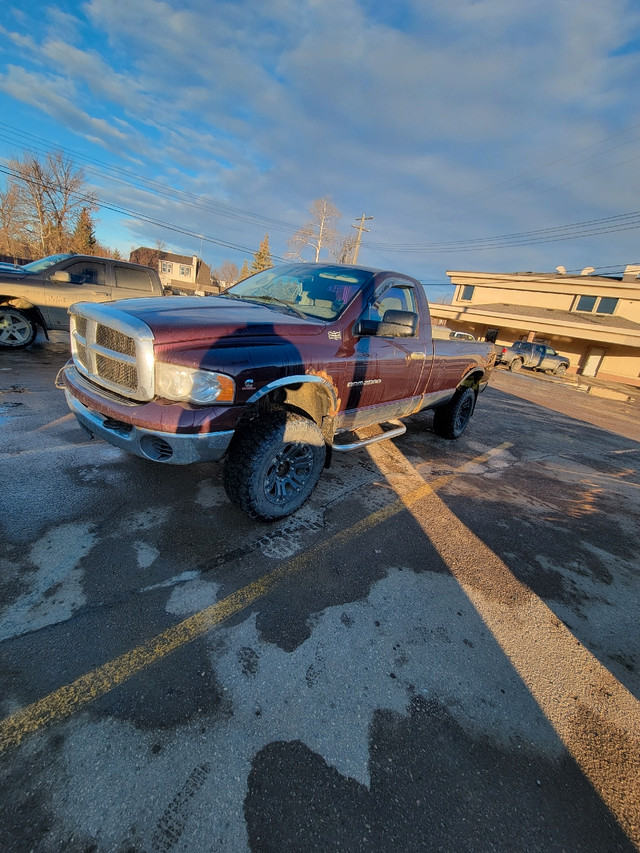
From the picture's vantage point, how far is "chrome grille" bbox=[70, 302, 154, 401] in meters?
2.17

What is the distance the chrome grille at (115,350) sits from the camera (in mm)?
2170

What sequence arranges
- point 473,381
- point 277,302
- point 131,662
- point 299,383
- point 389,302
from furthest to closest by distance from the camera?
point 473,381 → point 389,302 → point 277,302 → point 299,383 → point 131,662

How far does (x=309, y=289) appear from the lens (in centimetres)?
351

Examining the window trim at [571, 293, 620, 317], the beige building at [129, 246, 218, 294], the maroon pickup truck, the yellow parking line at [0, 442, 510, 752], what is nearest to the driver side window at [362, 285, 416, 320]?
the maroon pickup truck

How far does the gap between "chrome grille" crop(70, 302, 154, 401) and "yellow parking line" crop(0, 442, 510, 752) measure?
1.32 metres

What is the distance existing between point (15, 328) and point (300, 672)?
8301 millimetres

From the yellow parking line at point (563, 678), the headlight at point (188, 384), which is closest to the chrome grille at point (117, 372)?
the headlight at point (188, 384)

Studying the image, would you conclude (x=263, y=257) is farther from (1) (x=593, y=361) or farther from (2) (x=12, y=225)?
(1) (x=593, y=361)

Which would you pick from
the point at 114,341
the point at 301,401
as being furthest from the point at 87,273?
the point at 301,401

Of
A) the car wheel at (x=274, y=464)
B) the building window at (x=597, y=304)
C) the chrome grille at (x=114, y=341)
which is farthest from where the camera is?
the building window at (x=597, y=304)

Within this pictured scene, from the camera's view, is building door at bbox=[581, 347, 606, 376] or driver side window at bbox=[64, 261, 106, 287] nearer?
driver side window at bbox=[64, 261, 106, 287]

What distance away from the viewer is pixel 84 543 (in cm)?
242

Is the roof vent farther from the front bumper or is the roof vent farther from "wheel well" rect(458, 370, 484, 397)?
the front bumper

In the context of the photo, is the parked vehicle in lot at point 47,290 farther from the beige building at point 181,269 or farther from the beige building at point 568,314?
the beige building at point 181,269
